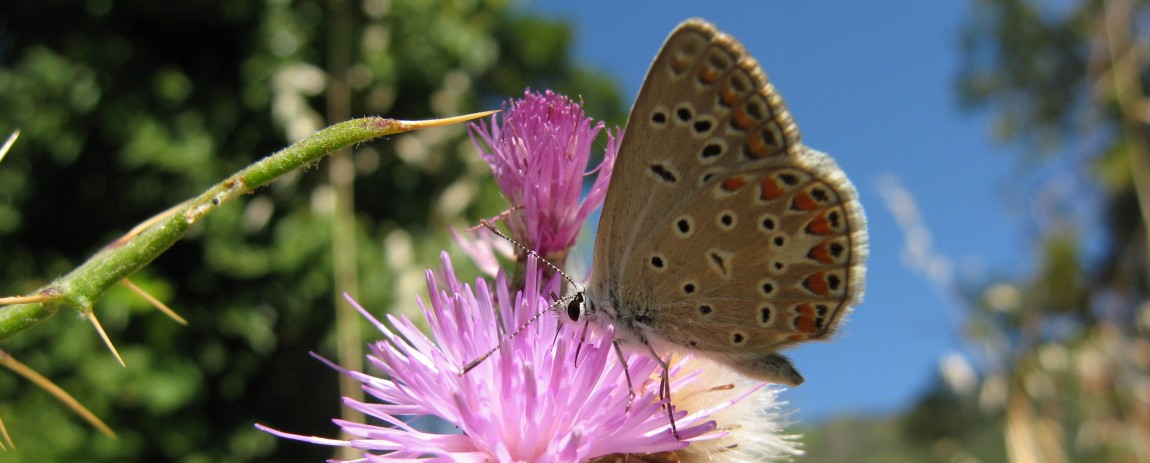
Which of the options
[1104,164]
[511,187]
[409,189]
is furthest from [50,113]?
[1104,164]

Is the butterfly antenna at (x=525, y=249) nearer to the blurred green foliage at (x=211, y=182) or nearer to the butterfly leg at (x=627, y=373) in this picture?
the butterfly leg at (x=627, y=373)

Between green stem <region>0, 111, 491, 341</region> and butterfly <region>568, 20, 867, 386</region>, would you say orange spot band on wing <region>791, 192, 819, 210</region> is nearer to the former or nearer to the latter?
butterfly <region>568, 20, 867, 386</region>

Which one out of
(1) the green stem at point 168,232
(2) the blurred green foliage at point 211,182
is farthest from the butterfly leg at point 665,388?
(2) the blurred green foliage at point 211,182

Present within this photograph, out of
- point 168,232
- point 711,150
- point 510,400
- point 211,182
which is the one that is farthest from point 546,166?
point 211,182

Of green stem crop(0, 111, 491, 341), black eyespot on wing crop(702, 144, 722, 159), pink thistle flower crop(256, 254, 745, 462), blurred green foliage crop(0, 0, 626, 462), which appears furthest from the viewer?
blurred green foliage crop(0, 0, 626, 462)

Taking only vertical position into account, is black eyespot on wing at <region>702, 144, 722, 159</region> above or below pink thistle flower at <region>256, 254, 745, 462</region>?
above

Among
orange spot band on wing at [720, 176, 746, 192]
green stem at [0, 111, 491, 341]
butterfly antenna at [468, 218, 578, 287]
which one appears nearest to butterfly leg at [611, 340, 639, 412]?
butterfly antenna at [468, 218, 578, 287]

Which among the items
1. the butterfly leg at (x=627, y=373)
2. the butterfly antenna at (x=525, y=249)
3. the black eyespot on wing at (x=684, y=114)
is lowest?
the butterfly leg at (x=627, y=373)
